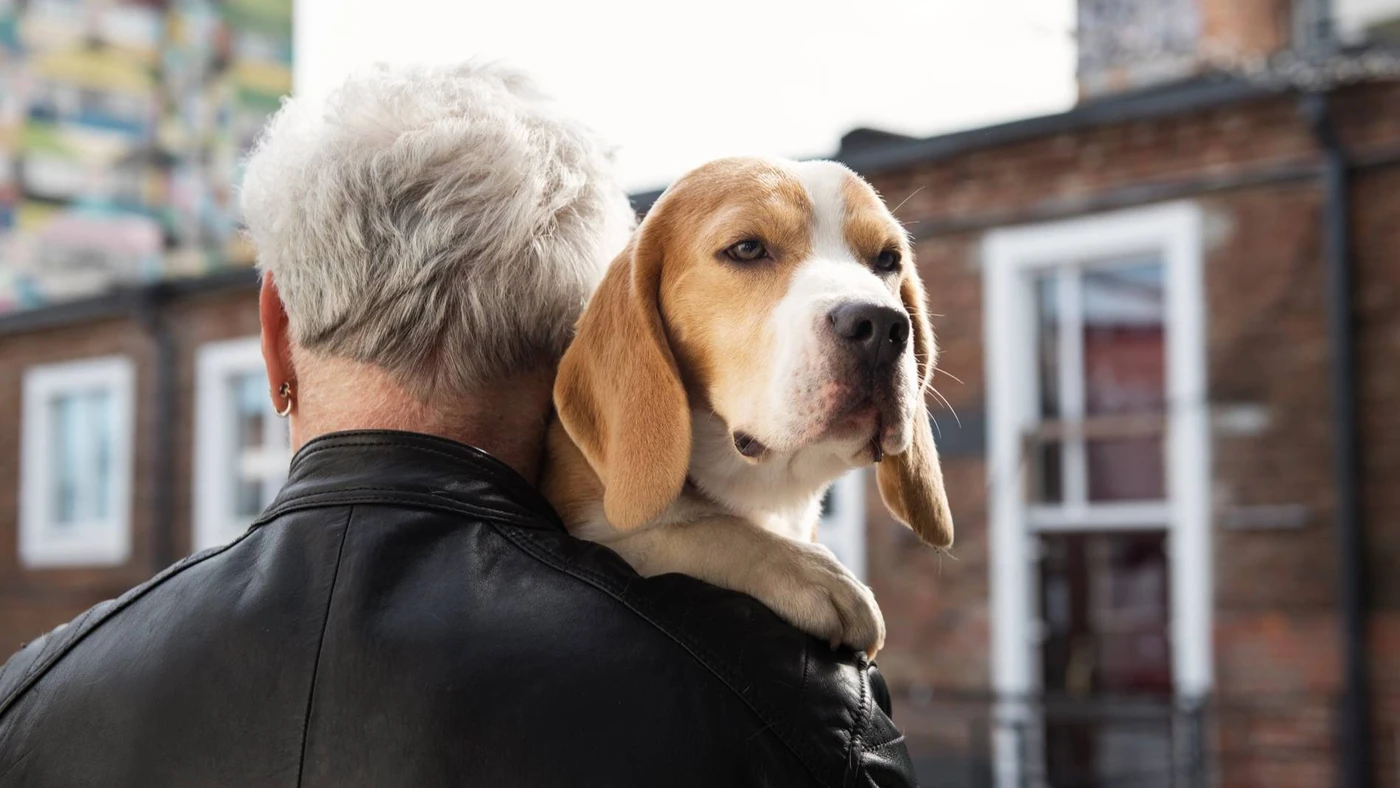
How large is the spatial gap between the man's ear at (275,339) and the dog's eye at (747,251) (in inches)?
20.3

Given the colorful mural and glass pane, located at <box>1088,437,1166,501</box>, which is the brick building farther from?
the colorful mural

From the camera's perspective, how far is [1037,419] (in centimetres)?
786

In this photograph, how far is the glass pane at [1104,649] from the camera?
295 inches

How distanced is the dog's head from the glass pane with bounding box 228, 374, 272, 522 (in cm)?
1135

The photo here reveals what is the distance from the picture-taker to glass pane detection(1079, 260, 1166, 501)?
7.55m

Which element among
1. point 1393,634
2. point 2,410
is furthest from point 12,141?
point 1393,634

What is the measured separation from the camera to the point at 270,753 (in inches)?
49.7

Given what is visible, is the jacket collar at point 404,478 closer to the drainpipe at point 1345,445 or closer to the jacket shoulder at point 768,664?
the jacket shoulder at point 768,664

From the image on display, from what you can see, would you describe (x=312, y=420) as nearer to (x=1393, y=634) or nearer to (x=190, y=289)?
(x=1393, y=634)

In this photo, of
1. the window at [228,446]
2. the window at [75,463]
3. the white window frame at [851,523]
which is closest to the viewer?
the white window frame at [851,523]

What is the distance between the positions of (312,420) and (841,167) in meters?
0.75

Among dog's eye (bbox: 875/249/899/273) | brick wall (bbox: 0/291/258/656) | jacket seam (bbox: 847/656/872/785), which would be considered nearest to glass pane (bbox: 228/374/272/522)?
brick wall (bbox: 0/291/258/656)

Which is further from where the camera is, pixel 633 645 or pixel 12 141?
pixel 12 141

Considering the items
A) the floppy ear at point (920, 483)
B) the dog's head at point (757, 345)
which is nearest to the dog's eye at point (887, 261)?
the dog's head at point (757, 345)
